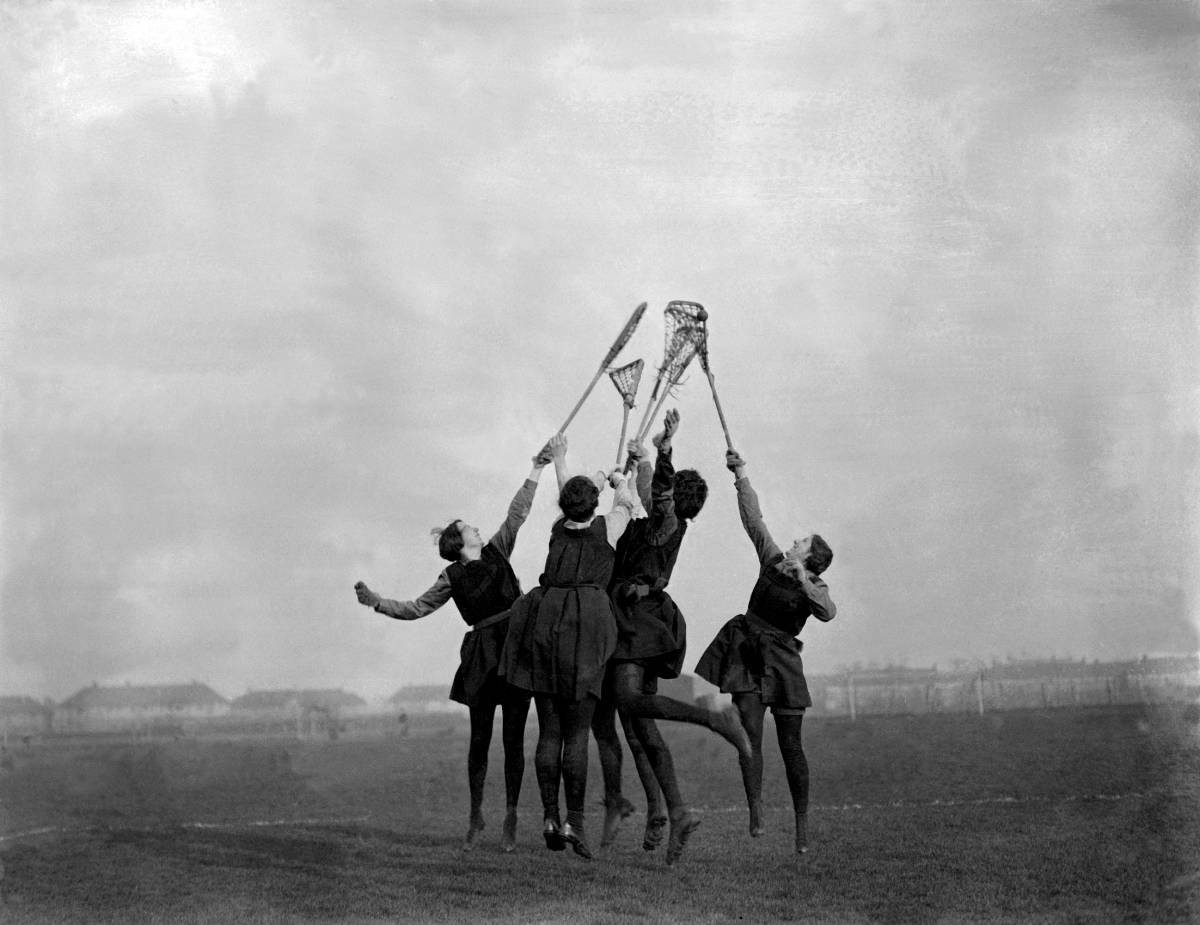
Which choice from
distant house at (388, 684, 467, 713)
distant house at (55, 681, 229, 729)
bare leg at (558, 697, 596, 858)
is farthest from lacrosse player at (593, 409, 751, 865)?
distant house at (55, 681, 229, 729)

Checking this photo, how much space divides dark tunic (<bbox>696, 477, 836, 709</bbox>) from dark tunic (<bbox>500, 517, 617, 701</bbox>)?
72 cm

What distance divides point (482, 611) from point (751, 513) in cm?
157

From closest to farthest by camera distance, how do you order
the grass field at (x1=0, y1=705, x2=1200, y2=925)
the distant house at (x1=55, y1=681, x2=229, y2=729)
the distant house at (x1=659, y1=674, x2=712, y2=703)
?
→ 1. the grass field at (x1=0, y1=705, x2=1200, y2=925)
2. the distant house at (x1=659, y1=674, x2=712, y2=703)
3. the distant house at (x1=55, y1=681, x2=229, y2=729)

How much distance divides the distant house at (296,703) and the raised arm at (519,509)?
2849 millimetres

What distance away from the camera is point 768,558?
8539 mm

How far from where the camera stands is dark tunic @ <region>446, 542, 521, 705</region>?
336 inches

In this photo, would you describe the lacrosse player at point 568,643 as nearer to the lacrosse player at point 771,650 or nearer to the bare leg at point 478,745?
the bare leg at point 478,745

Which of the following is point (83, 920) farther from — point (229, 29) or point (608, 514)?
point (229, 29)

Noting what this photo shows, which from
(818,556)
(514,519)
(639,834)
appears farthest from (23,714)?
(818,556)

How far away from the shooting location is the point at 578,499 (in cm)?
820

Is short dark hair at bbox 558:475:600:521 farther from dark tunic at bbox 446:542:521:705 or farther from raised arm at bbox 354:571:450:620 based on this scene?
raised arm at bbox 354:571:450:620

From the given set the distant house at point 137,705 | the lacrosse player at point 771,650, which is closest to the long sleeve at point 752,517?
the lacrosse player at point 771,650

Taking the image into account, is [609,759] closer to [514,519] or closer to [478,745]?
[478,745]

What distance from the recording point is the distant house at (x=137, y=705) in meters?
10.6
